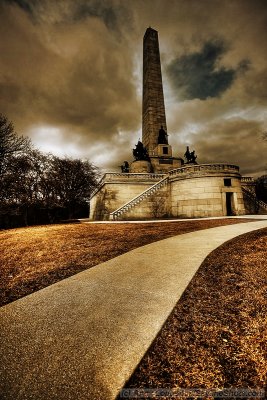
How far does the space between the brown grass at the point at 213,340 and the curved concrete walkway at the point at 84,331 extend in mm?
163

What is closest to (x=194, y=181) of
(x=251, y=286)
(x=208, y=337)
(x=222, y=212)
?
(x=222, y=212)

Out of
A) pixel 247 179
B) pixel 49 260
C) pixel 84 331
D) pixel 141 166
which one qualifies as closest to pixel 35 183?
pixel 141 166

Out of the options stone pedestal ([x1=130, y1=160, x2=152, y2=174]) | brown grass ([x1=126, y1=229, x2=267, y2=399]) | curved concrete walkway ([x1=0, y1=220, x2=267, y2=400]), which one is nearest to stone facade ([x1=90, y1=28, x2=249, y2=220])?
stone pedestal ([x1=130, y1=160, x2=152, y2=174])

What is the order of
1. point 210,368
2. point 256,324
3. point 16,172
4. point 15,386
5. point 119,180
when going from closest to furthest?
point 15,386 < point 210,368 < point 256,324 < point 16,172 < point 119,180

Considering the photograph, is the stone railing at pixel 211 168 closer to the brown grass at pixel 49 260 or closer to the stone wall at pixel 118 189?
the stone wall at pixel 118 189

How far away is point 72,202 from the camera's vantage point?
35562 millimetres

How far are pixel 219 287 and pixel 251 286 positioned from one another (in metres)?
0.58

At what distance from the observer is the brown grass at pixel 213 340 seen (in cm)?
189

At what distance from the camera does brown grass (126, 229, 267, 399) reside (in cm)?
189

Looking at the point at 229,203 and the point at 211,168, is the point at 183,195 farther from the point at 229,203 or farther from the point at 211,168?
the point at 229,203

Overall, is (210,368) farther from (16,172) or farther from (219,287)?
(16,172)

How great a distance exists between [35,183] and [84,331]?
24.8m

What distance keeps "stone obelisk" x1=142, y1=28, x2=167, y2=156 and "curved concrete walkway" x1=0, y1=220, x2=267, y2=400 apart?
3399cm

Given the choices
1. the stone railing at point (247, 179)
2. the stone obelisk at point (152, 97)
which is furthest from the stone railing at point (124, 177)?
the stone railing at point (247, 179)
